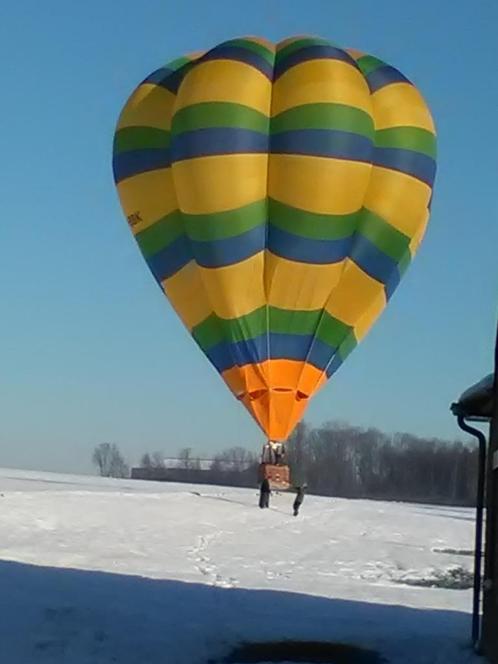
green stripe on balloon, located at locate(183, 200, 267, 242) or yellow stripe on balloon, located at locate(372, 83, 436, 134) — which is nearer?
green stripe on balloon, located at locate(183, 200, 267, 242)

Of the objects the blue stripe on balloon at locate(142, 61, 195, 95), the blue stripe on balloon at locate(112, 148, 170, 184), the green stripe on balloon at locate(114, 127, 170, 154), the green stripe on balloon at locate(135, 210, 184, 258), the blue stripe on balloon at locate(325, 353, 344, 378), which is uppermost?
the blue stripe on balloon at locate(142, 61, 195, 95)

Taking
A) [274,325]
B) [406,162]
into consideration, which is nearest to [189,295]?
[274,325]

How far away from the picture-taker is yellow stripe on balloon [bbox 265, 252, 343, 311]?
797 inches

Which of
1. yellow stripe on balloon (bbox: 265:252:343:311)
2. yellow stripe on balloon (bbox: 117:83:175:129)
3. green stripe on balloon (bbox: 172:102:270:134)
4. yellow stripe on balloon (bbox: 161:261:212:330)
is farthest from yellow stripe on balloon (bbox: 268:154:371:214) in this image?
yellow stripe on balloon (bbox: 117:83:175:129)

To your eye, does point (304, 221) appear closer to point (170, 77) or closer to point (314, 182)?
point (314, 182)

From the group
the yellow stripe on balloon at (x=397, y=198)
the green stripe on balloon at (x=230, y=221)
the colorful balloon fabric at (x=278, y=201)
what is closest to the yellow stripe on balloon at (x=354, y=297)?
the colorful balloon fabric at (x=278, y=201)

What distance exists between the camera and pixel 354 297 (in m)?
20.9

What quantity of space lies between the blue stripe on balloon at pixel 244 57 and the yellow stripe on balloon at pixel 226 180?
66.9 inches

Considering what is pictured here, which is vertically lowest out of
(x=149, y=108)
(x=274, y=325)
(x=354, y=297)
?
(x=274, y=325)

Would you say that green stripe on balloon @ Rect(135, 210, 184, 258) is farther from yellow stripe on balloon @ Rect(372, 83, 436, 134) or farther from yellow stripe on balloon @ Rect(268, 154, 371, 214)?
yellow stripe on balloon @ Rect(372, 83, 436, 134)

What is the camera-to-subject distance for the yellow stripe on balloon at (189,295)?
2083 cm

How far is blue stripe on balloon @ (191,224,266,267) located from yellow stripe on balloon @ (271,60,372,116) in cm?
197

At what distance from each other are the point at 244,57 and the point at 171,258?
11.5 feet

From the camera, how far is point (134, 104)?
72.0 feet
